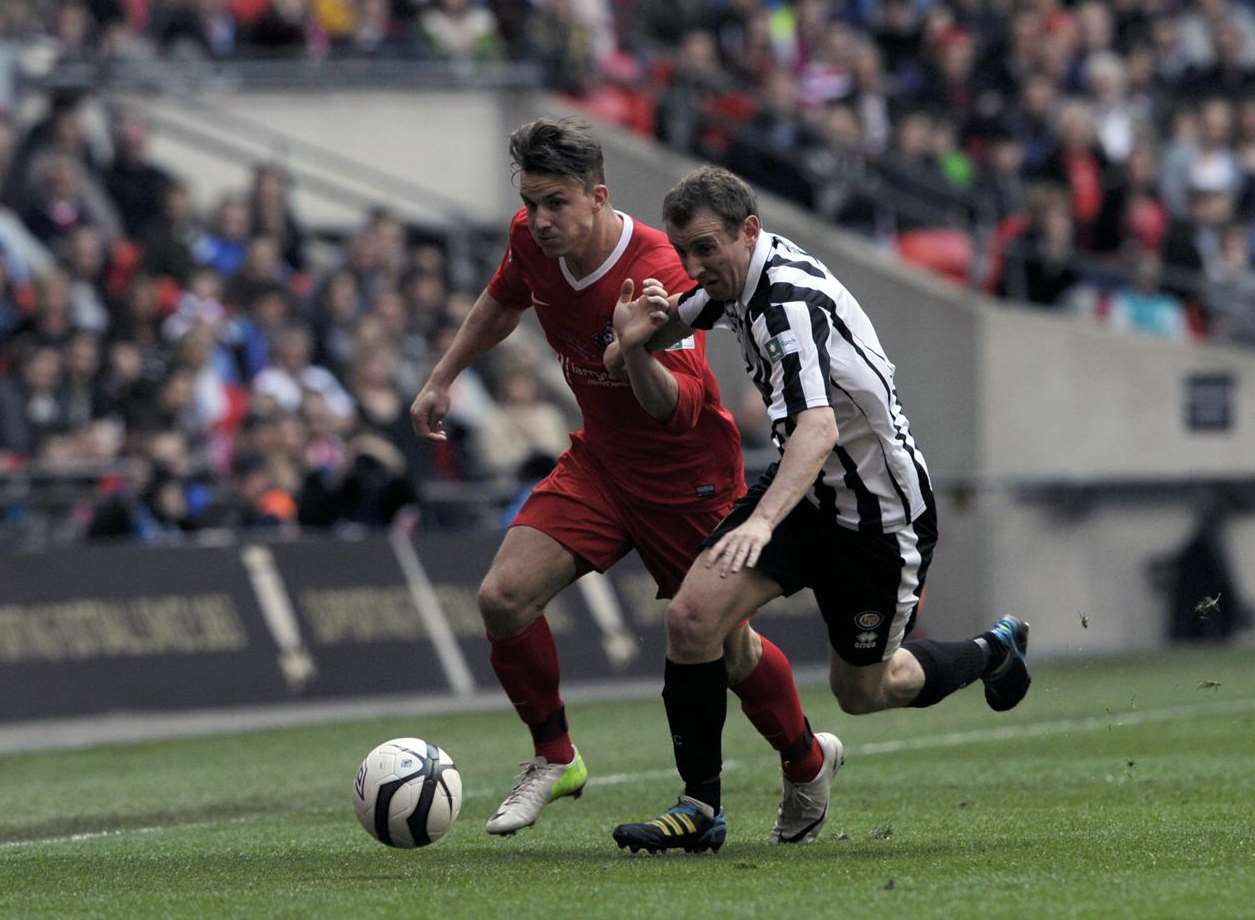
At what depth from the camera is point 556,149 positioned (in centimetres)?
819

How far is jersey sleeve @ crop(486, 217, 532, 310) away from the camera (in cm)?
885

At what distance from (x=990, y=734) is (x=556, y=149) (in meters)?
5.93

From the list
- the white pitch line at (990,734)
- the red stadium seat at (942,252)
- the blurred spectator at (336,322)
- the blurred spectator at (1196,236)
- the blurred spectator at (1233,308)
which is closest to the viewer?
the white pitch line at (990,734)

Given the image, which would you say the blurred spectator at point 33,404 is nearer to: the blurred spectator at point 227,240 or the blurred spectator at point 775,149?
the blurred spectator at point 227,240

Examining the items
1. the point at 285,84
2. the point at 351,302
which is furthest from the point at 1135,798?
the point at 285,84

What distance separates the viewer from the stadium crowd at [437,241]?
16.5 metres

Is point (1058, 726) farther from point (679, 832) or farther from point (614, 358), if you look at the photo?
point (614, 358)

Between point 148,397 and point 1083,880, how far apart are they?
10.7 m

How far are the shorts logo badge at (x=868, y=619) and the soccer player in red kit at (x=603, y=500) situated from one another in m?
0.56

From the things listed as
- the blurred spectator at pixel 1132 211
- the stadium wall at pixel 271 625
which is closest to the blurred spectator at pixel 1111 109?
the blurred spectator at pixel 1132 211

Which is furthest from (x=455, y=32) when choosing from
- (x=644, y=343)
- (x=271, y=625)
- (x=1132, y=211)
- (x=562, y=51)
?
(x=644, y=343)

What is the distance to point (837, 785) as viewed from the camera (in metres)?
10.6

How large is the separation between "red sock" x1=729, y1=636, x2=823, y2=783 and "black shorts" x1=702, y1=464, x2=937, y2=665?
0.49m

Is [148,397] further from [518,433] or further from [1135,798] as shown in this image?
[1135,798]
